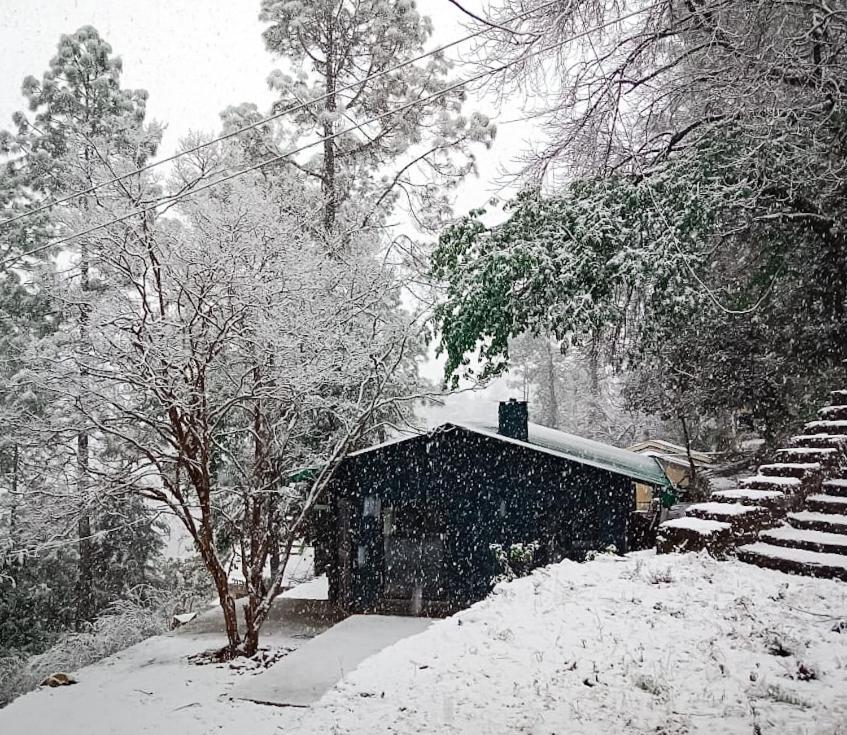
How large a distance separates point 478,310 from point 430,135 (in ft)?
38.4

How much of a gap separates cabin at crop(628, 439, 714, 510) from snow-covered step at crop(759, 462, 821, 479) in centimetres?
2537

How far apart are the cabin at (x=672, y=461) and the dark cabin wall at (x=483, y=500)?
19.4 m

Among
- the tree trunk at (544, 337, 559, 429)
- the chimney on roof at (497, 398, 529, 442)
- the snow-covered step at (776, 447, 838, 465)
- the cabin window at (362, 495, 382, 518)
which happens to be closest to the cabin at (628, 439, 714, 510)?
the tree trunk at (544, 337, 559, 429)

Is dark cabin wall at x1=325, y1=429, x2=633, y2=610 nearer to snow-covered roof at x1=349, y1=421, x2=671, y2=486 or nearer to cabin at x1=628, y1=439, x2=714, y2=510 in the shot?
snow-covered roof at x1=349, y1=421, x2=671, y2=486

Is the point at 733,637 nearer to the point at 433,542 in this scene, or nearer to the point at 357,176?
the point at 433,542

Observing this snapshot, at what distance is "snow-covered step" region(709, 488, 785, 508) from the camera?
6641 millimetres

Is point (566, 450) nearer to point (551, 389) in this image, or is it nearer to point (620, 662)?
point (620, 662)

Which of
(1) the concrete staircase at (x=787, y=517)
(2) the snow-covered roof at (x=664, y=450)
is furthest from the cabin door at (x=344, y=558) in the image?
(2) the snow-covered roof at (x=664, y=450)

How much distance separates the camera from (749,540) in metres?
6.54

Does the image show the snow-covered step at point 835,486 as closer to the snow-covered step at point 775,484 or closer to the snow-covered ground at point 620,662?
the snow-covered step at point 775,484

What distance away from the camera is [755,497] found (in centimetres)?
674

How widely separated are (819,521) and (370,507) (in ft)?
33.1

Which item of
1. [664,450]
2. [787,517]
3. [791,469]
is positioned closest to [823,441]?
[791,469]

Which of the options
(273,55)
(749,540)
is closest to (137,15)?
(273,55)
